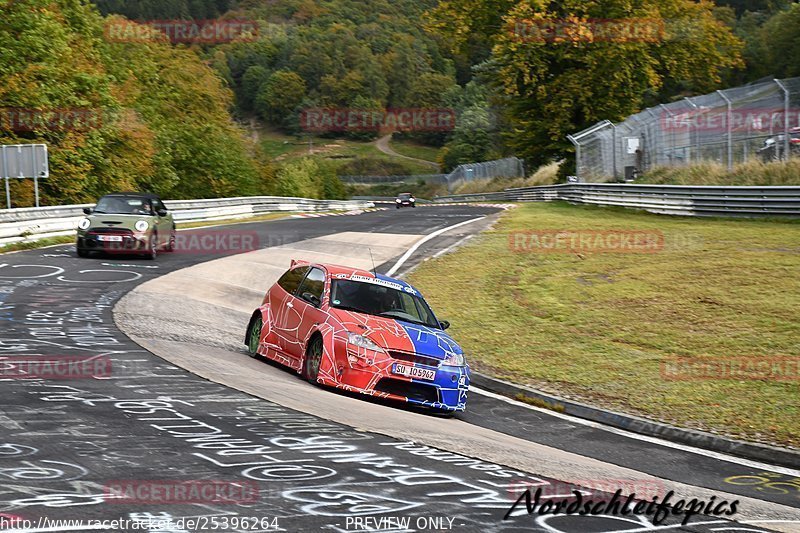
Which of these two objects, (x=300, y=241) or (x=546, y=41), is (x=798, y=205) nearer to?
(x=300, y=241)

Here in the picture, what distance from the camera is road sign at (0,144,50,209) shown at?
92.8 ft

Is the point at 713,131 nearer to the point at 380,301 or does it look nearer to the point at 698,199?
the point at 698,199

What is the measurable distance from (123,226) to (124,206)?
2.68 feet

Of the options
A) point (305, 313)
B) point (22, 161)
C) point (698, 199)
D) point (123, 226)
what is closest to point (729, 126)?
point (698, 199)

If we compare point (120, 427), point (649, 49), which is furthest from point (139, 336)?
point (649, 49)

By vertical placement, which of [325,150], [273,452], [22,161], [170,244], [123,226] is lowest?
[273,452]

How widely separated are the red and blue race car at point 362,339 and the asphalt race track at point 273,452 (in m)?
0.29

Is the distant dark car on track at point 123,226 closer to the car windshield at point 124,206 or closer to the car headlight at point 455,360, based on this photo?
the car windshield at point 124,206

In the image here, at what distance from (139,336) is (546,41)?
39713mm

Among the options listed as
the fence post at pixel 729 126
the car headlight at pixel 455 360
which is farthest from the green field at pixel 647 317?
the fence post at pixel 729 126

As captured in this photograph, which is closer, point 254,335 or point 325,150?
point 254,335

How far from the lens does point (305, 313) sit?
12.3m

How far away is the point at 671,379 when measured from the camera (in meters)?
13.2

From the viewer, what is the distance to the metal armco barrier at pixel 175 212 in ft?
86.4
